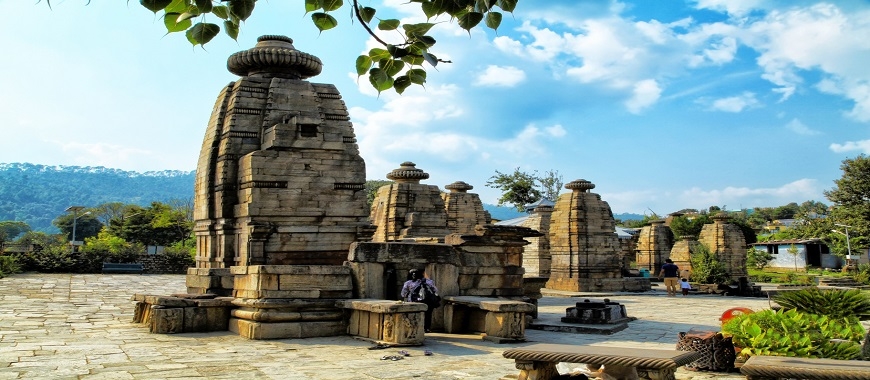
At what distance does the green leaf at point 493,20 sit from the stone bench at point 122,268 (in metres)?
29.6

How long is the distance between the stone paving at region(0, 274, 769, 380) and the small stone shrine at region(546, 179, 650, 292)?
9346 mm

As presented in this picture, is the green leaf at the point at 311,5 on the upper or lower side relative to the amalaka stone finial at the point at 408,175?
lower

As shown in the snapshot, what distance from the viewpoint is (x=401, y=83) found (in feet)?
12.0

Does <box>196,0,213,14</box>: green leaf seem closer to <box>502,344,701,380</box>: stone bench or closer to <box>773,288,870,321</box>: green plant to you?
<box>502,344,701,380</box>: stone bench

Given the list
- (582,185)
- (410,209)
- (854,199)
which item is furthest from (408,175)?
(854,199)

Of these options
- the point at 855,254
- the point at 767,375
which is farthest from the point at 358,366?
the point at 855,254

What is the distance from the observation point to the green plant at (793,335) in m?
5.89

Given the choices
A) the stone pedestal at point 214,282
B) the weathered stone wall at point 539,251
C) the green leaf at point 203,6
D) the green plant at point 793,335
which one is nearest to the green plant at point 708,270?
the weathered stone wall at point 539,251

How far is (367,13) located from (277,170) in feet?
26.2

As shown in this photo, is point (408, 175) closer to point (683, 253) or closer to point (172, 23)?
point (683, 253)

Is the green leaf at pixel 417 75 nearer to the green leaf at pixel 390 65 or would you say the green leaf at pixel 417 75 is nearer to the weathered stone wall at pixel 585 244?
the green leaf at pixel 390 65

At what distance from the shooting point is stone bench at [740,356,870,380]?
3799 mm

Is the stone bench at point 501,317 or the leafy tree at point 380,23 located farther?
the stone bench at point 501,317

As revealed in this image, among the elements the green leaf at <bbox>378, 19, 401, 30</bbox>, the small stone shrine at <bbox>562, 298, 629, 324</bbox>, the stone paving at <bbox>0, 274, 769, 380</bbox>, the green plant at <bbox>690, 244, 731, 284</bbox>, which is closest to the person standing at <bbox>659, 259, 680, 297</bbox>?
the green plant at <bbox>690, 244, 731, 284</bbox>
